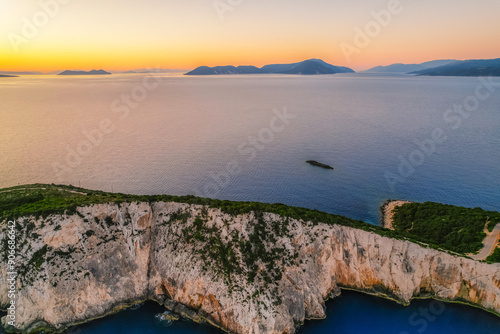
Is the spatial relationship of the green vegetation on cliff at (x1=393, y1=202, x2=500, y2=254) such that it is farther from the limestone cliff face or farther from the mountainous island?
the limestone cliff face

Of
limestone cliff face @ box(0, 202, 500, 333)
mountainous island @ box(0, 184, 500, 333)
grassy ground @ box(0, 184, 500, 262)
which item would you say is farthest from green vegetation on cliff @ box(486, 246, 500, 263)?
grassy ground @ box(0, 184, 500, 262)

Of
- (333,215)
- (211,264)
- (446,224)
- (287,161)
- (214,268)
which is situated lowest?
(446,224)

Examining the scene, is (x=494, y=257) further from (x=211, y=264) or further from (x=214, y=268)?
(x=211, y=264)

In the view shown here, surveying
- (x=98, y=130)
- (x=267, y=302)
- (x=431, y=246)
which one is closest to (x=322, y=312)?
(x=267, y=302)

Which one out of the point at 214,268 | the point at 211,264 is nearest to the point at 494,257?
the point at 214,268

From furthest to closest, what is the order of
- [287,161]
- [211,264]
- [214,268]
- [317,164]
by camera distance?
[287,161]
[317,164]
[211,264]
[214,268]

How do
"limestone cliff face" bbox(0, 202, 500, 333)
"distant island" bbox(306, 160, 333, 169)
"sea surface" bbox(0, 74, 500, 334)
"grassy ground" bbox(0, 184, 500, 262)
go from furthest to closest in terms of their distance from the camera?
"distant island" bbox(306, 160, 333, 169) → "grassy ground" bbox(0, 184, 500, 262) → "sea surface" bbox(0, 74, 500, 334) → "limestone cliff face" bbox(0, 202, 500, 333)
